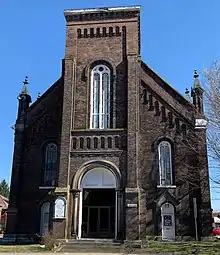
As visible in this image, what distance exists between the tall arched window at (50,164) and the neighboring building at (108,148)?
3.3 inches

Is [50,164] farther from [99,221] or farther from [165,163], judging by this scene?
[165,163]

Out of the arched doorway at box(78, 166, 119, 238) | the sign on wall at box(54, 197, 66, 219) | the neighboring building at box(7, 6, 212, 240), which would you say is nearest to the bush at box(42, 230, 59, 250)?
the neighboring building at box(7, 6, 212, 240)

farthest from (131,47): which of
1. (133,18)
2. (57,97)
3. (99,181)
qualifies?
(99,181)

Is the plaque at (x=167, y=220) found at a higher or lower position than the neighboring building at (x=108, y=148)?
lower

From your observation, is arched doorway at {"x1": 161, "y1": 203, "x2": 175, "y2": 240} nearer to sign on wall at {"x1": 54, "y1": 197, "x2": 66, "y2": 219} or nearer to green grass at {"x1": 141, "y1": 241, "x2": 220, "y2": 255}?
green grass at {"x1": 141, "y1": 241, "x2": 220, "y2": 255}

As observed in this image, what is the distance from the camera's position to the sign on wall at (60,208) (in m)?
26.2

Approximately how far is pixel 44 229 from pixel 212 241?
41.8 feet

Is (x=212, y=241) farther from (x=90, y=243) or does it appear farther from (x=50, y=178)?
(x=50, y=178)

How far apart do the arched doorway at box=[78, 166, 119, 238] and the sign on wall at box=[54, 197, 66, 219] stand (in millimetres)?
1487

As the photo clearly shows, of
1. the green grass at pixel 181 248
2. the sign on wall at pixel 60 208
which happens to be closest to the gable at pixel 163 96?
the green grass at pixel 181 248

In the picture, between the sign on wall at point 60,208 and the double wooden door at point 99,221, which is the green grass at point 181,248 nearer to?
the double wooden door at point 99,221

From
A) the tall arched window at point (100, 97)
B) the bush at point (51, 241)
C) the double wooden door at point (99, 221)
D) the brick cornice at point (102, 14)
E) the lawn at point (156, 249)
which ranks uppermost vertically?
the brick cornice at point (102, 14)

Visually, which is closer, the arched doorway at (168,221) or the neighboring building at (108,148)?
the neighboring building at (108,148)

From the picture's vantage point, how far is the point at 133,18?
3184 cm
